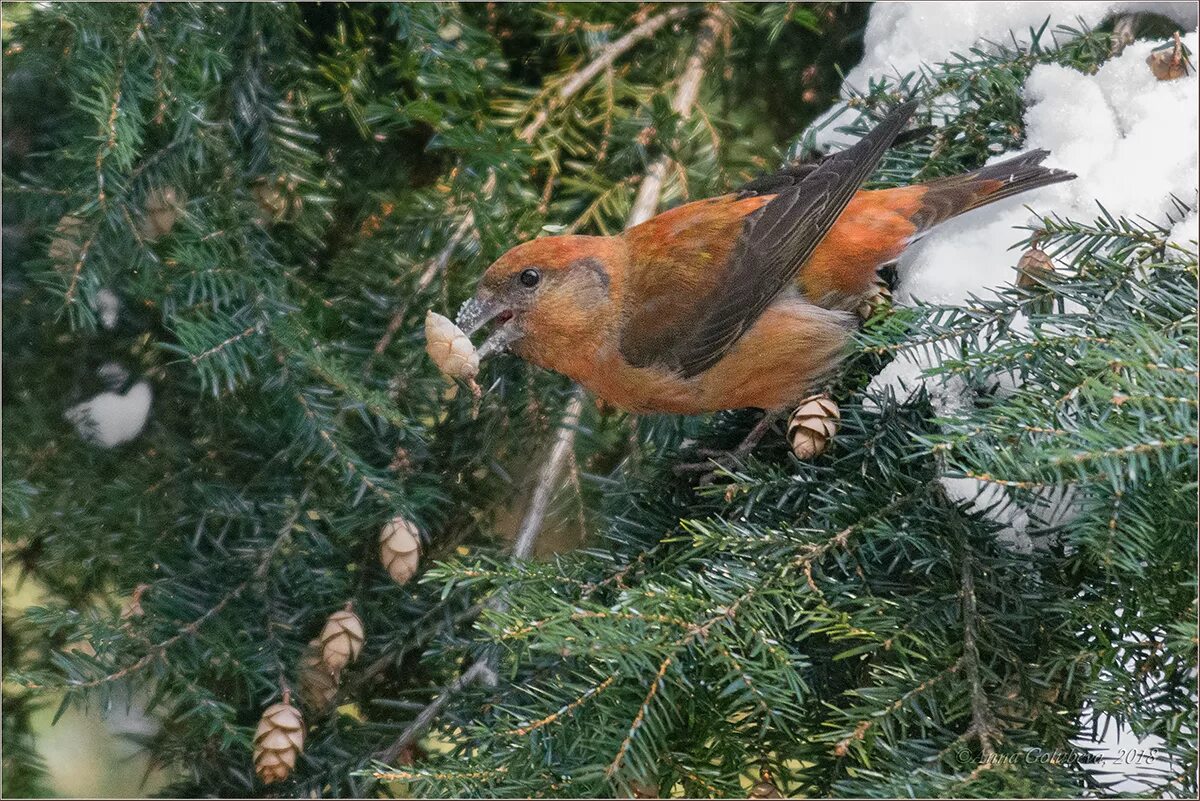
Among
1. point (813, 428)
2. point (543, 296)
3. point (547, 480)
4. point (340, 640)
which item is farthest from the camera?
point (543, 296)

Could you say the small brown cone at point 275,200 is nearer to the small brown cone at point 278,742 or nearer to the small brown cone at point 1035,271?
the small brown cone at point 278,742

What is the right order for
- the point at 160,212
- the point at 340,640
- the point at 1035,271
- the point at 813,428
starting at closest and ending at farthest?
1. the point at 1035,271
2. the point at 813,428
3. the point at 340,640
4. the point at 160,212

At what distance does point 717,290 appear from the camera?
2.23 meters

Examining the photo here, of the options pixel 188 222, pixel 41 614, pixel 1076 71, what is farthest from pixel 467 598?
pixel 1076 71

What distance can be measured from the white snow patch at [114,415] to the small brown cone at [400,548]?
2.15 ft

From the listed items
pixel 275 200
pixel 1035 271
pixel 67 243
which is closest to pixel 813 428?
pixel 1035 271

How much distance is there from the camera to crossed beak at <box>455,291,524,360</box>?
2043 mm

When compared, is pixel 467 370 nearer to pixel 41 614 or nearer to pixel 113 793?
pixel 41 614

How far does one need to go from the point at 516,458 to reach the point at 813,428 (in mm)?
710

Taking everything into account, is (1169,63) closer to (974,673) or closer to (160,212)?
(974,673)

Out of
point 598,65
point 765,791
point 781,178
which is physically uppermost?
point 598,65

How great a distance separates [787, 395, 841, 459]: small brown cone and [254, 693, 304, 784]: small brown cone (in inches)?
37.3

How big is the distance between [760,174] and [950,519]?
3.71 ft

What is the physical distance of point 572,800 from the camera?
1.30 meters
